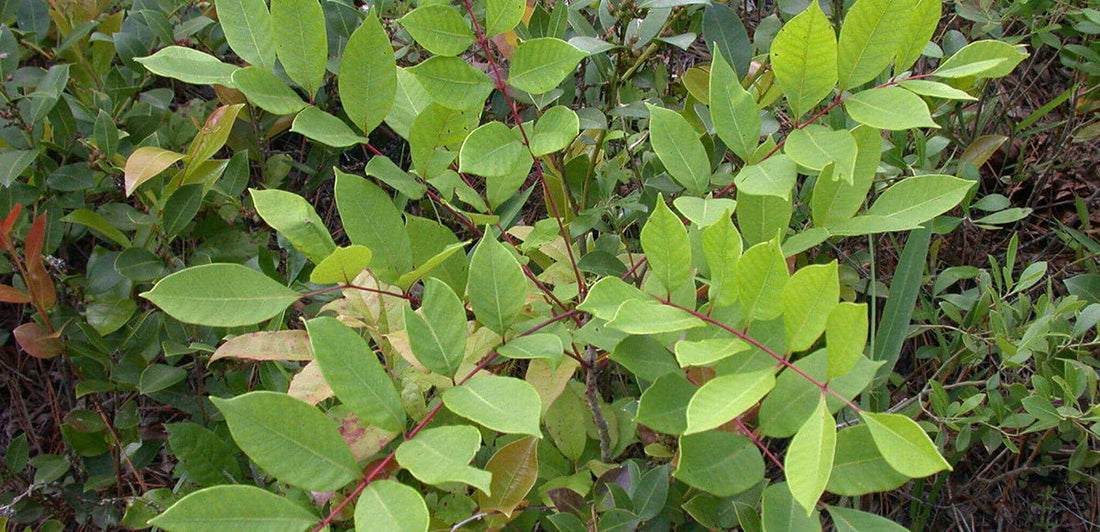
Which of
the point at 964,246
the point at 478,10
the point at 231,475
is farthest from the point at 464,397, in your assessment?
the point at 964,246

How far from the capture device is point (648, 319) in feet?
2.19

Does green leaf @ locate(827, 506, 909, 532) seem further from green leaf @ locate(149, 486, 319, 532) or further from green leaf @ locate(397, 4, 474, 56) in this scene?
green leaf @ locate(397, 4, 474, 56)

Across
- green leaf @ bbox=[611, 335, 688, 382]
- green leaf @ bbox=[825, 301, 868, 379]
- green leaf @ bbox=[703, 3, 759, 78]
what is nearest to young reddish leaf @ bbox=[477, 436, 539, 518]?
green leaf @ bbox=[611, 335, 688, 382]

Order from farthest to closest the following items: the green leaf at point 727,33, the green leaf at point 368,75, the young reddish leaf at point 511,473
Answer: the green leaf at point 727,33, the young reddish leaf at point 511,473, the green leaf at point 368,75

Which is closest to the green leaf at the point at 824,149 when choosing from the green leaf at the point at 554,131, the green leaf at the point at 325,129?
the green leaf at the point at 554,131

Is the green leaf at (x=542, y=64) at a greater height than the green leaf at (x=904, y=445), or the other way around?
the green leaf at (x=542, y=64)

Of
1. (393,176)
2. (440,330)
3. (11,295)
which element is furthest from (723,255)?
(11,295)

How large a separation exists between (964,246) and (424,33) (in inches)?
57.9

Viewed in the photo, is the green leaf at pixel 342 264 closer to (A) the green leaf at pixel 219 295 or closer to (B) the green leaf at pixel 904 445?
(A) the green leaf at pixel 219 295

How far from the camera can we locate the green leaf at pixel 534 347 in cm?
72

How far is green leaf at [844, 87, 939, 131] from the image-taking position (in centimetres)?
69

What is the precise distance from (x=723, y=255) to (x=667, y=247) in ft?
0.17

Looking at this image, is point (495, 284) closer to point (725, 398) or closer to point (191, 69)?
point (725, 398)

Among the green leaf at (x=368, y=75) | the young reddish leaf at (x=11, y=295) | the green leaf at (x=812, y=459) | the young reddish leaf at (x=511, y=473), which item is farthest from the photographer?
the young reddish leaf at (x=11, y=295)
